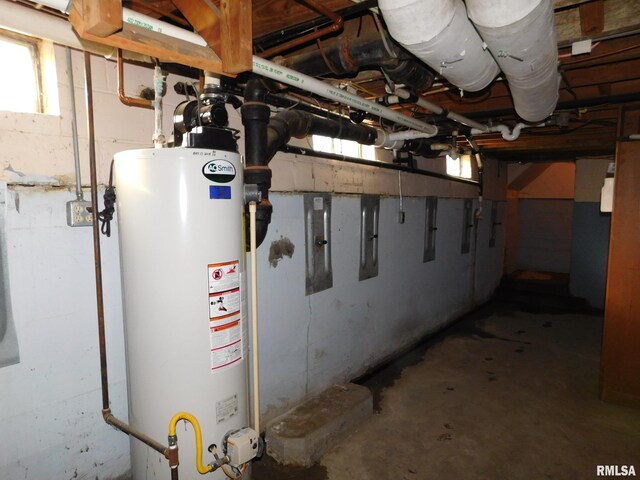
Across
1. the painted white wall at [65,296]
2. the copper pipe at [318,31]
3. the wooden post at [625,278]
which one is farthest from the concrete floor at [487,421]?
the copper pipe at [318,31]

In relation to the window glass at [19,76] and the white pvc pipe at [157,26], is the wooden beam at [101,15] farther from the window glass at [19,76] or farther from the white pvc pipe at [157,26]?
the window glass at [19,76]

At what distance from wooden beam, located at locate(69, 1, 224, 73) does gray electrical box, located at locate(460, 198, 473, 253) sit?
16.0 ft

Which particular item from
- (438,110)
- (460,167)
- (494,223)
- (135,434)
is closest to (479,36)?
(438,110)

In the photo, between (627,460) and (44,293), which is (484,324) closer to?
(627,460)

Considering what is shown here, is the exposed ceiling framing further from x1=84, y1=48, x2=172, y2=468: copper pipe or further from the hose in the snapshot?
the hose

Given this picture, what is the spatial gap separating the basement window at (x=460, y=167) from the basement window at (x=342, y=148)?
6.37 ft

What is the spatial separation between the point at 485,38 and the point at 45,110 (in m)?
1.77

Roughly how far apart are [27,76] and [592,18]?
2484 mm

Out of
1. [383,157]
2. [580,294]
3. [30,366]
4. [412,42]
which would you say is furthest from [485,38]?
[580,294]

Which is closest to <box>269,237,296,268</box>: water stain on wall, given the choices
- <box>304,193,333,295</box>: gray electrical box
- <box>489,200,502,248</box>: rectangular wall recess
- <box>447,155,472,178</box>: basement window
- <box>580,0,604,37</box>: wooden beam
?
<box>304,193,333,295</box>: gray electrical box

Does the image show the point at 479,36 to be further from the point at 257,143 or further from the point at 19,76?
the point at 19,76

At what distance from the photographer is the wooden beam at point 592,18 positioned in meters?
1.73

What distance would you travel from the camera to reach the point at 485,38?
1.37 m

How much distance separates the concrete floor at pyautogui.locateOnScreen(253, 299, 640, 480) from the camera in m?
2.44
